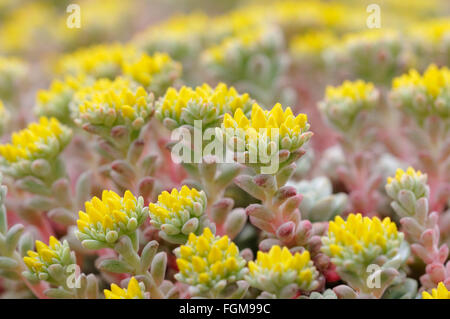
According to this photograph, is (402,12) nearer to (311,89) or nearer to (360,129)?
(311,89)

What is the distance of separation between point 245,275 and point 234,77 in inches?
20.8

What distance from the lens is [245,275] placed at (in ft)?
1.70

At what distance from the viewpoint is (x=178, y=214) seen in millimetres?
555

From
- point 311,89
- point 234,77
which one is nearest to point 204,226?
point 234,77

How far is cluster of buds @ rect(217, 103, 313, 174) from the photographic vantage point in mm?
538

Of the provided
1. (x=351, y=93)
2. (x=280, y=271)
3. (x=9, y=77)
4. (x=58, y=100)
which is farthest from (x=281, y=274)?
(x=9, y=77)

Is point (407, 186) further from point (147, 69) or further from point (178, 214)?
point (147, 69)

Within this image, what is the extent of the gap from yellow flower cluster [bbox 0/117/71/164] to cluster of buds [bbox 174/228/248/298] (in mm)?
269

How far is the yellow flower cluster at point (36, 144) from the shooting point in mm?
672

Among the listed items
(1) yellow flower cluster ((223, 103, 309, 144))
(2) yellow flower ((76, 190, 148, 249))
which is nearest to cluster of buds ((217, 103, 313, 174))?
(1) yellow flower cluster ((223, 103, 309, 144))

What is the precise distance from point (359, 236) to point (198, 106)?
240 mm

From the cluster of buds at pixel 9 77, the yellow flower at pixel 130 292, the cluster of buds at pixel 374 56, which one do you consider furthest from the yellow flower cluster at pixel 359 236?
the cluster of buds at pixel 9 77

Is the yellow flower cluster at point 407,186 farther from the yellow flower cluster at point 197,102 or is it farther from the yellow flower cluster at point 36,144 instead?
the yellow flower cluster at point 36,144

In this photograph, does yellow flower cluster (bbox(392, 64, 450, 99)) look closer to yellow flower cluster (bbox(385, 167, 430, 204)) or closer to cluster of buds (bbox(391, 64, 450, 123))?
cluster of buds (bbox(391, 64, 450, 123))
